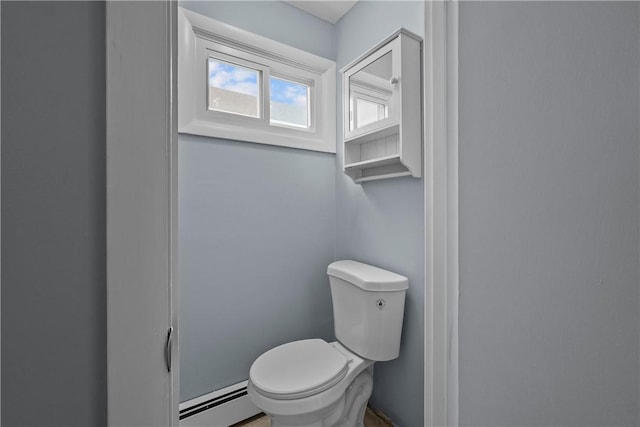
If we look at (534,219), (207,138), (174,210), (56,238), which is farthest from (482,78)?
(207,138)

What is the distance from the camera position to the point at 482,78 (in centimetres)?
69

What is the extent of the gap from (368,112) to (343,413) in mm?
1340

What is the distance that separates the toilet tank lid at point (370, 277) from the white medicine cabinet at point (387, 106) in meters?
0.45

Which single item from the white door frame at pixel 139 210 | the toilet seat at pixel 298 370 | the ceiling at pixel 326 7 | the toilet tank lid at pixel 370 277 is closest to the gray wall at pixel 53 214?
the white door frame at pixel 139 210

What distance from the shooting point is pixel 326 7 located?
65.1 inches

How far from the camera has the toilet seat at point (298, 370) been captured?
110 centimetres

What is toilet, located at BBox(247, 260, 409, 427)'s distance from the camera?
3.60 feet

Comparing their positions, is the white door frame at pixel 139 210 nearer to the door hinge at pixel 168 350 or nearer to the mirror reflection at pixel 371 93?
the door hinge at pixel 168 350

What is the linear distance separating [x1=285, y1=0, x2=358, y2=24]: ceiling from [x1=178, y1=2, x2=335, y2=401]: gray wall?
4 centimetres

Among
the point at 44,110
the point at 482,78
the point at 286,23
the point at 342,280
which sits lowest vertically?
the point at 342,280

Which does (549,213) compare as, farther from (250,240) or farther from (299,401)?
(250,240)

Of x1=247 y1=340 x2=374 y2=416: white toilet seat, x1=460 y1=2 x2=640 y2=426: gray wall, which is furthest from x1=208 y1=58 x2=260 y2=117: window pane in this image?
x1=247 y1=340 x2=374 y2=416: white toilet seat

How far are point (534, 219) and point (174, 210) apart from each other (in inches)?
26.4

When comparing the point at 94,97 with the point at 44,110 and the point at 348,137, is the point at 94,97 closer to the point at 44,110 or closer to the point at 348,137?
the point at 44,110
